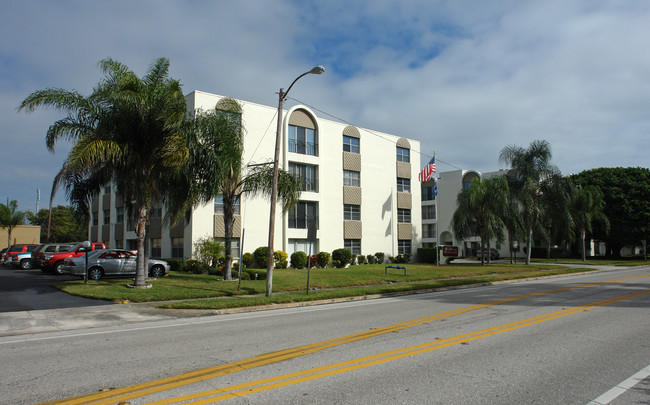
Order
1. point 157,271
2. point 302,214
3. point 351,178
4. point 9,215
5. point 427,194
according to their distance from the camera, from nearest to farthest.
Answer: point 157,271 → point 302,214 → point 351,178 → point 9,215 → point 427,194

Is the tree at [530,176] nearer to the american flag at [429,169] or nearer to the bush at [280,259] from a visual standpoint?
the american flag at [429,169]

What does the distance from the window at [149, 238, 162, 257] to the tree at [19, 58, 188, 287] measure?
14.4m

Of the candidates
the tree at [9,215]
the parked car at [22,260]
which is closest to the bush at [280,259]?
the parked car at [22,260]

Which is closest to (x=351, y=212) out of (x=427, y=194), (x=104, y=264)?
(x=104, y=264)

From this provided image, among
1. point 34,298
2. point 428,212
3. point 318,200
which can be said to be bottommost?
point 34,298

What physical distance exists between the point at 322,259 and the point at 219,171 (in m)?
15.6

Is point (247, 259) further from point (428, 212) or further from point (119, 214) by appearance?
point (428, 212)

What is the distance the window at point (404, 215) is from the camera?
138 ft

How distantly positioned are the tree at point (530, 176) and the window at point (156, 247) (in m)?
30.4

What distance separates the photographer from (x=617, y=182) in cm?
5631

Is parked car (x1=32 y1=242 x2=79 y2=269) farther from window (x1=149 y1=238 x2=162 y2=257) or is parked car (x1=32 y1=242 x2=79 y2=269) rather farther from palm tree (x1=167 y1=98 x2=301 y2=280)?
palm tree (x1=167 y1=98 x2=301 y2=280)

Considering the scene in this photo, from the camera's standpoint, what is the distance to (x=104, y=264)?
70.8 feet

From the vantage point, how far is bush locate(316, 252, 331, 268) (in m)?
33.4

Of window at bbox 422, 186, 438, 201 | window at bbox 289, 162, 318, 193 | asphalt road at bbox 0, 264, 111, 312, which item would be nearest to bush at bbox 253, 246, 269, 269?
window at bbox 289, 162, 318, 193
